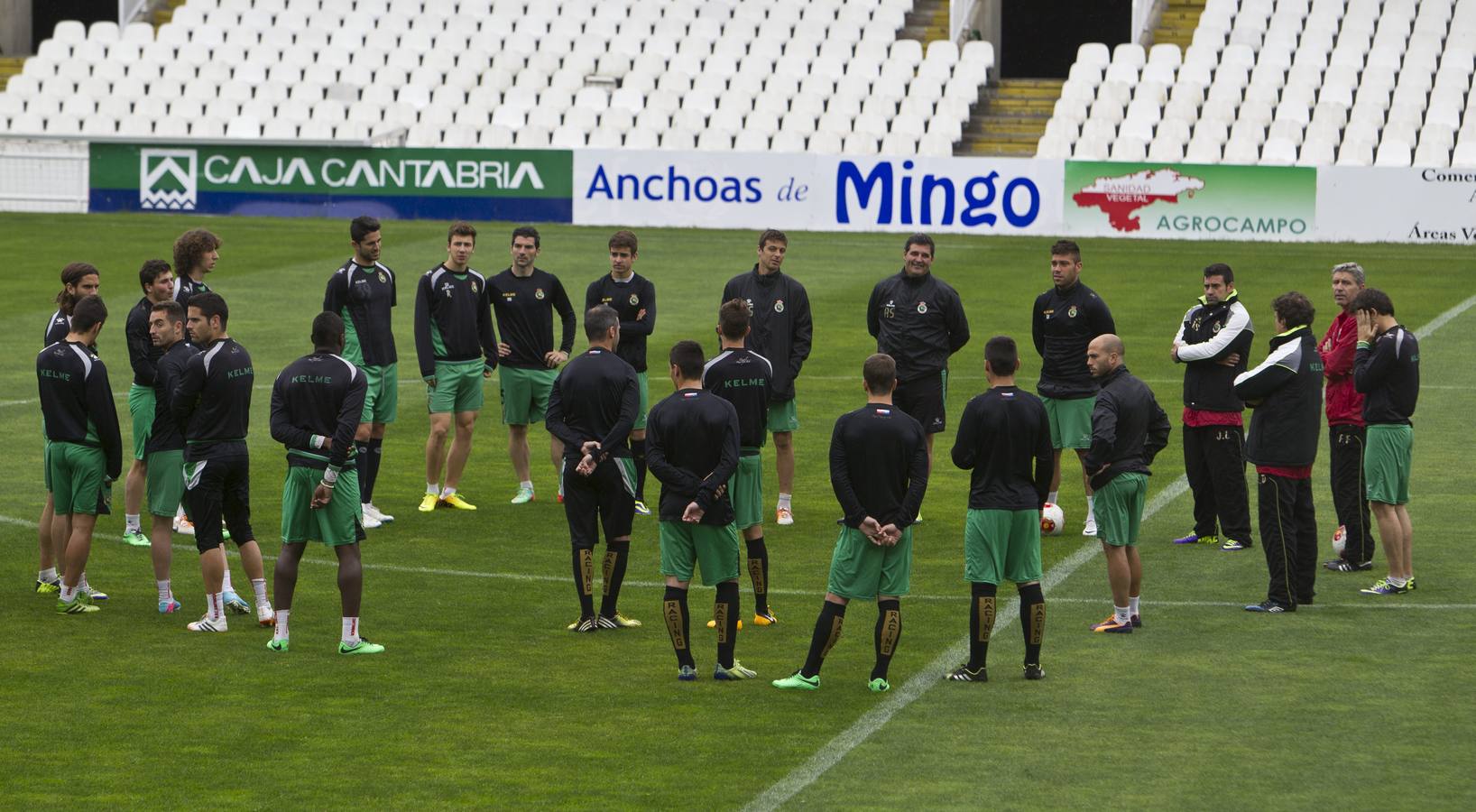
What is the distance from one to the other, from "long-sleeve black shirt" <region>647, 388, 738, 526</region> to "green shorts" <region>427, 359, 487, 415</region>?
5.02 metres

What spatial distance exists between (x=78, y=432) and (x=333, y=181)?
2558 centimetres

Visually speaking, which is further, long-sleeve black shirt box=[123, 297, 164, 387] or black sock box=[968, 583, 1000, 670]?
long-sleeve black shirt box=[123, 297, 164, 387]

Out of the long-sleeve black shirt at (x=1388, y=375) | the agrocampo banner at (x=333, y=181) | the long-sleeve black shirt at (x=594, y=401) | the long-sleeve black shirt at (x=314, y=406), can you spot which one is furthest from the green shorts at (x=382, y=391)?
the agrocampo banner at (x=333, y=181)

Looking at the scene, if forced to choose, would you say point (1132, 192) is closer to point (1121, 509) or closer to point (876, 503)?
point (1121, 509)

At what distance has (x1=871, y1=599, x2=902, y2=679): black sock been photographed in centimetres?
977

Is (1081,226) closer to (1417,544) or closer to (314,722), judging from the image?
(1417,544)

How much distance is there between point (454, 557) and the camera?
13.2 metres

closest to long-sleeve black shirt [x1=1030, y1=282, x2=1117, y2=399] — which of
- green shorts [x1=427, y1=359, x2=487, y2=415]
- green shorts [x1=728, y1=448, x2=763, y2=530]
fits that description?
green shorts [x1=728, y1=448, x2=763, y2=530]

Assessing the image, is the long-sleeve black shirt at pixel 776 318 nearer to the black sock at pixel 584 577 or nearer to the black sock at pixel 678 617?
the black sock at pixel 584 577

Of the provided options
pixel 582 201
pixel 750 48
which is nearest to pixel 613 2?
pixel 750 48

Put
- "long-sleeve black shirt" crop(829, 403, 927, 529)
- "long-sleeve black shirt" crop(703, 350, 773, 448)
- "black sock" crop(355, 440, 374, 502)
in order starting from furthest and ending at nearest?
"black sock" crop(355, 440, 374, 502) → "long-sleeve black shirt" crop(703, 350, 773, 448) → "long-sleeve black shirt" crop(829, 403, 927, 529)

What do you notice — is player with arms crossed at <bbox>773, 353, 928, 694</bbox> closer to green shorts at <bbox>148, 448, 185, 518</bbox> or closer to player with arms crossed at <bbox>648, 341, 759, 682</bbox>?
player with arms crossed at <bbox>648, 341, 759, 682</bbox>

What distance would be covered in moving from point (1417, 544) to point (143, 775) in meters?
8.90

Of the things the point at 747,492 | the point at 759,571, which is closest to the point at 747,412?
the point at 747,492
